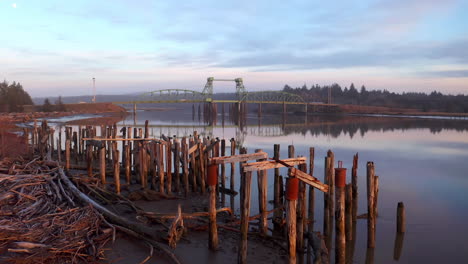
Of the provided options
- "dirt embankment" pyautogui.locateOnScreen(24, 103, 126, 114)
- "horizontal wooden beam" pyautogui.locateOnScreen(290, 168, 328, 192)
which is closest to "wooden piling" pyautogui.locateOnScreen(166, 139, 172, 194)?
"horizontal wooden beam" pyautogui.locateOnScreen(290, 168, 328, 192)

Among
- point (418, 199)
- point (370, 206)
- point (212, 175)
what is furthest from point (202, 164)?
point (418, 199)

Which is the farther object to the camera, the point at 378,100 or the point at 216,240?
the point at 378,100

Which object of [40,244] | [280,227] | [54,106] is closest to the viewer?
[40,244]

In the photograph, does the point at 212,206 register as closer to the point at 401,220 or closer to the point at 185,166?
the point at 185,166

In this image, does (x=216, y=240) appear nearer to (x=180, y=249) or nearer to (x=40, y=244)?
(x=180, y=249)

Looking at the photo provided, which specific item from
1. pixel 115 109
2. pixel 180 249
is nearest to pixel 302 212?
pixel 180 249

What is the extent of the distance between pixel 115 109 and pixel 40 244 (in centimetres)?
9068

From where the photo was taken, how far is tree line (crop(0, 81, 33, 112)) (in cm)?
5878

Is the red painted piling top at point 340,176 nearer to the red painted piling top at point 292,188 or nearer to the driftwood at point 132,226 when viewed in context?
the red painted piling top at point 292,188

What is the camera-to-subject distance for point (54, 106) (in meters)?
70.2

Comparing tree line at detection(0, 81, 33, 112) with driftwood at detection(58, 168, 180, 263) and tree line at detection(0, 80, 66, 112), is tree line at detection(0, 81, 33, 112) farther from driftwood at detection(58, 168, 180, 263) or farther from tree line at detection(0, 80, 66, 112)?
driftwood at detection(58, 168, 180, 263)

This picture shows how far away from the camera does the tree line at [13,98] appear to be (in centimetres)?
5878

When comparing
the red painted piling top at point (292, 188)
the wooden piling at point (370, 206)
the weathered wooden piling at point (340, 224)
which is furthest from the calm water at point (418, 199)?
the red painted piling top at point (292, 188)

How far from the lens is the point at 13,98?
2454 inches
